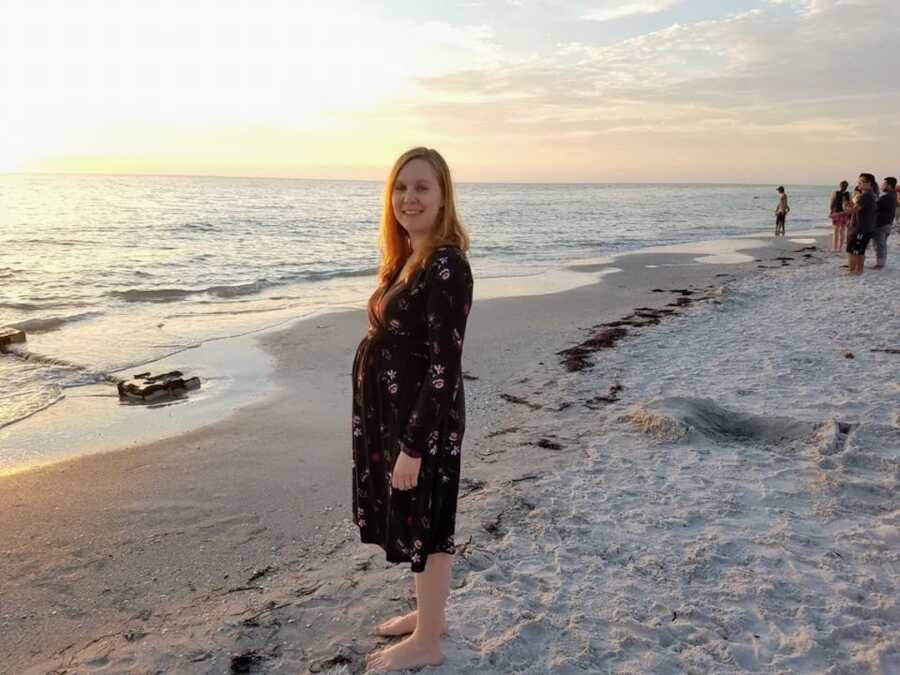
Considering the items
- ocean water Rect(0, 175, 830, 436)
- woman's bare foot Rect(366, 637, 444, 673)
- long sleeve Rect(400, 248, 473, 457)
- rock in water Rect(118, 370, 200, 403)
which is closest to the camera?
long sleeve Rect(400, 248, 473, 457)

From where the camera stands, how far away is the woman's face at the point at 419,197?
2.37 metres

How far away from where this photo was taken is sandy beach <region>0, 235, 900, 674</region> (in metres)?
2.82

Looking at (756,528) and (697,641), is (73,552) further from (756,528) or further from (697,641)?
(756,528)

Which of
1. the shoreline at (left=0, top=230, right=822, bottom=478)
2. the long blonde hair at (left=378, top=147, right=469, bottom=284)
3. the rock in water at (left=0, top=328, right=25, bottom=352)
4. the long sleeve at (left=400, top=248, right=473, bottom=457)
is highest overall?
the long blonde hair at (left=378, top=147, right=469, bottom=284)

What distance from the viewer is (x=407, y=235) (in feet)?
8.44

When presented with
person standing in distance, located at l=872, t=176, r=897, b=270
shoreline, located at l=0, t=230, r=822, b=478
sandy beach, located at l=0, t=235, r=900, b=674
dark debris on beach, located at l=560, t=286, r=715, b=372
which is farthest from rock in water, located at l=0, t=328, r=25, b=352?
person standing in distance, located at l=872, t=176, r=897, b=270

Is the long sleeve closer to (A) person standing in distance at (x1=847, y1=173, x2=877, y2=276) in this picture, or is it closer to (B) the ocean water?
(B) the ocean water

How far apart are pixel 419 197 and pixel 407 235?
240 mm

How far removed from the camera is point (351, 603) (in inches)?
124

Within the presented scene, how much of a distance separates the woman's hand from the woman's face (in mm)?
808

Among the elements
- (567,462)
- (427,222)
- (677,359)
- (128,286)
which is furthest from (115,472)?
(128,286)

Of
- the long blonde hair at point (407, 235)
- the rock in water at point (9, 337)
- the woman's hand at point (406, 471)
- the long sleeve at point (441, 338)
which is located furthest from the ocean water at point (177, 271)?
the long sleeve at point (441, 338)

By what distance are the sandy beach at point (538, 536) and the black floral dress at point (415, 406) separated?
2.12 feet

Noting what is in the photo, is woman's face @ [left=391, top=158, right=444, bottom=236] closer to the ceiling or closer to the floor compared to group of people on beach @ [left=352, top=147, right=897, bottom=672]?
closer to the ceiling
